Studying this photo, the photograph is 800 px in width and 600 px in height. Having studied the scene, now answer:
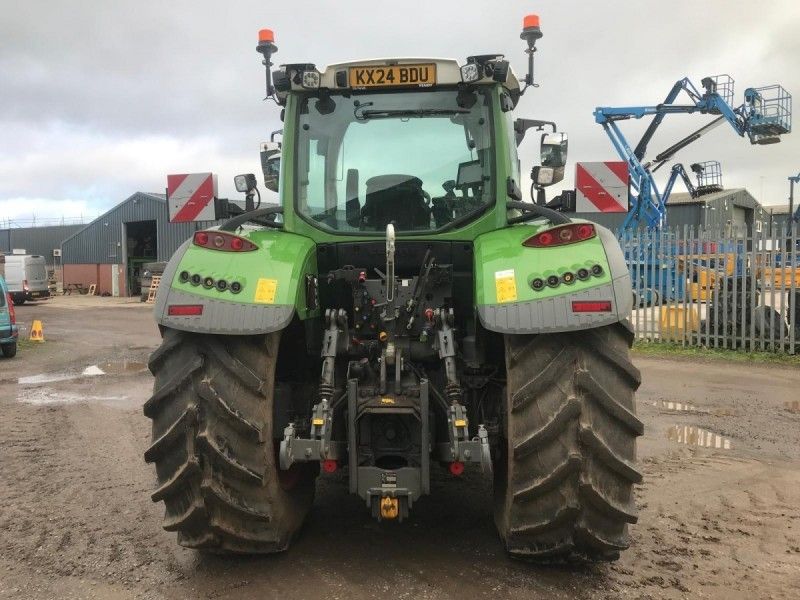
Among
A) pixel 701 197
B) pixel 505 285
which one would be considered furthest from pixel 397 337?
pixel 701 197

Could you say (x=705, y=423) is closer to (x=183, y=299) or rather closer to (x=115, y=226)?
(x=183, y=299)

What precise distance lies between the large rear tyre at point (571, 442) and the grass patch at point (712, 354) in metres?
9.00

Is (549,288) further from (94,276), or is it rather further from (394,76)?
(94,276)

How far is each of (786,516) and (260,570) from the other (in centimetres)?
334

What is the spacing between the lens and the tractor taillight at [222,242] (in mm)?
3529

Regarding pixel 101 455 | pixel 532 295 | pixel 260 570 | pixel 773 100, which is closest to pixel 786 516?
pixel 532 295

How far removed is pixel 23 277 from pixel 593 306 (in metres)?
31.4

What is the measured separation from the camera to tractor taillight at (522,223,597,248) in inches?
134

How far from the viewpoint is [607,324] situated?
3.14m

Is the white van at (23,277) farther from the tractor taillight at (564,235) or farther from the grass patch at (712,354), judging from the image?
the tractor taillight at (564,235)

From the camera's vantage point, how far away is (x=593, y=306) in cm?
313

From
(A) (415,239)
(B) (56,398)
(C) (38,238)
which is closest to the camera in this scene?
(A) (415,239)

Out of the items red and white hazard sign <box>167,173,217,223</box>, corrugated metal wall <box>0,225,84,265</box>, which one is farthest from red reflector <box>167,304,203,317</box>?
corrugated metal wall <box>0,225,84,265</box>

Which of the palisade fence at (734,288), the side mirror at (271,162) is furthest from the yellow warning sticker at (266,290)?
the palisade fence at (734,288)
